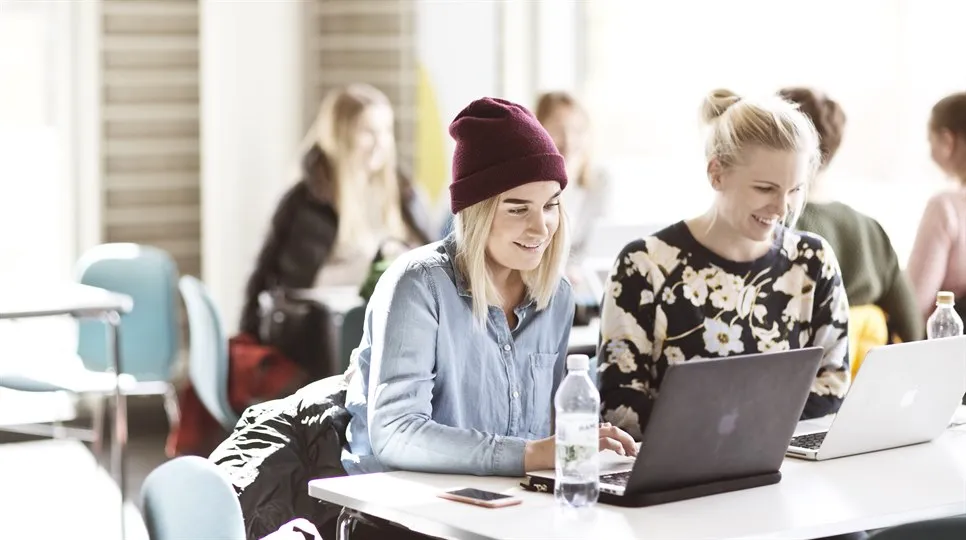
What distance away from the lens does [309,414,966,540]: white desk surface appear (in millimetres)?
1927

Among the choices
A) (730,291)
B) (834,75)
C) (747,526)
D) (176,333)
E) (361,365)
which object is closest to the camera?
(747,526)

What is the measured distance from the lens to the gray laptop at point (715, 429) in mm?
1979

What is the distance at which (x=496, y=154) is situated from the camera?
2.45m

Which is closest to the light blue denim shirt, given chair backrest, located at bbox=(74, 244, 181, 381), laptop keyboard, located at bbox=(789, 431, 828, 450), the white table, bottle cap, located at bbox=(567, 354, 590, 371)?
bottle cap, located at bbox=(567, 354, 590, 371)

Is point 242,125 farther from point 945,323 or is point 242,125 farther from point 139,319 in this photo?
point 945,323

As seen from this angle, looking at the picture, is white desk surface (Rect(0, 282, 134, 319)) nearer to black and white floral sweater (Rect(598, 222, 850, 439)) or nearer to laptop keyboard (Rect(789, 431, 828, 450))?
black and white floral sweater (Rect(598, 222, 850, 439))

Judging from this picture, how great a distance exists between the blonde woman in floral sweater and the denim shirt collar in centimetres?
38

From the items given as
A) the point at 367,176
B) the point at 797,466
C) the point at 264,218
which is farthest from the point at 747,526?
the point at 264,218

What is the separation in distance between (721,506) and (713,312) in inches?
34.8

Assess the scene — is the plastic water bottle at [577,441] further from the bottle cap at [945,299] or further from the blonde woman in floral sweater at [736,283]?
the bottle cap at [945,299]

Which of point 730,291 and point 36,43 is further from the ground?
point 36,43

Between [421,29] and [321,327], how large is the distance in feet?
6.57

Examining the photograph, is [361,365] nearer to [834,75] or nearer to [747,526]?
[747,526]

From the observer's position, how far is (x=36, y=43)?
20.7 feet
